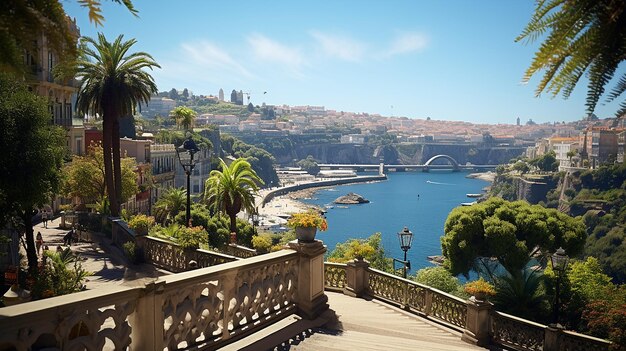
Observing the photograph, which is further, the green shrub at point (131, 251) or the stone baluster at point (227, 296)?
the green shrub at point (131, 251)

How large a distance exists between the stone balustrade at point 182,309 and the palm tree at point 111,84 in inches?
676

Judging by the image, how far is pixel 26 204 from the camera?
39.3ft

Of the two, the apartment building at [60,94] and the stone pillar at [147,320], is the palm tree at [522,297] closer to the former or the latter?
the stone pillar at [147,320]

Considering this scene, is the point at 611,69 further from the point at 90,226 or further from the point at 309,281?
the point at 90,226

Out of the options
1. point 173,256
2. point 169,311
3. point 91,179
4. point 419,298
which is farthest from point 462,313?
point 91,179

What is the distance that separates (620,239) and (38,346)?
271ft

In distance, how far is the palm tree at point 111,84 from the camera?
23.3 metres

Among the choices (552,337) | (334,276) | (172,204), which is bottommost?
(172,204)

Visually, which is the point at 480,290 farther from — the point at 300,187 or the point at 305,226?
the point at 300,187

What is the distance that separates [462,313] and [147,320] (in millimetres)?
7547

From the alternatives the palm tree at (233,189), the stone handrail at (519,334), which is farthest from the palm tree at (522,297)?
the palm tree at (233,189)

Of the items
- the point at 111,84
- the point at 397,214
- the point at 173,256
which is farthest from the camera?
the point at 397,214

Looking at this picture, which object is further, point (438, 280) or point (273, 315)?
point (438, 280)

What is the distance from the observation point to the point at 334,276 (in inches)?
492
